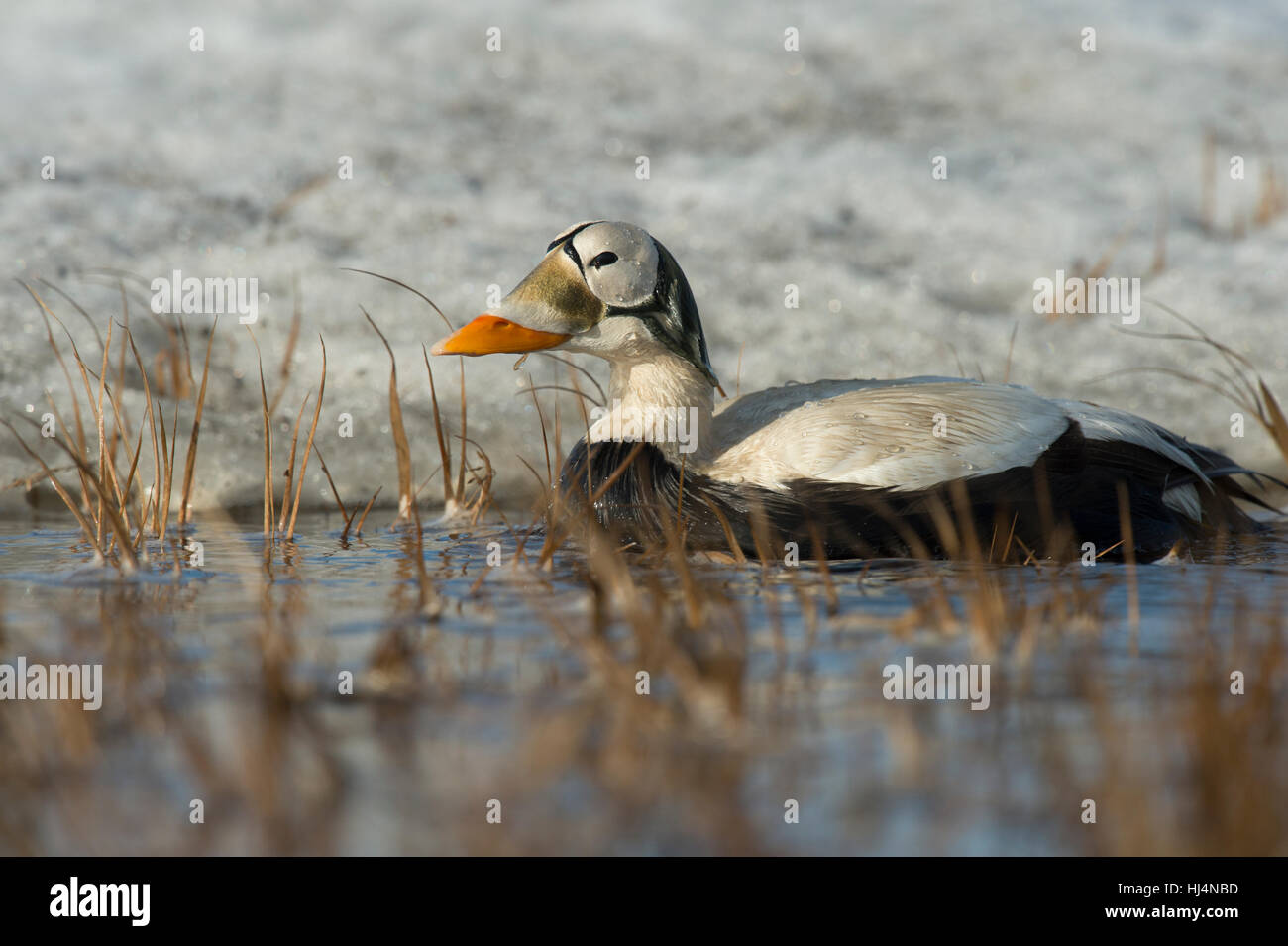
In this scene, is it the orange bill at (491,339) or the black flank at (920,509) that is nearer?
the black flank at (920,509)

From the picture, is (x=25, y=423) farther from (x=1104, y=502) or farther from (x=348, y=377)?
(x=1104, y=502)

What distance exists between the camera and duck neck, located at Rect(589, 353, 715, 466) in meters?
3.72

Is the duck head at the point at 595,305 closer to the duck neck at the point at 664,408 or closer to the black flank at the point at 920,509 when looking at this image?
the duck neck at the point at 664,408

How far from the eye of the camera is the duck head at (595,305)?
3.61 meters

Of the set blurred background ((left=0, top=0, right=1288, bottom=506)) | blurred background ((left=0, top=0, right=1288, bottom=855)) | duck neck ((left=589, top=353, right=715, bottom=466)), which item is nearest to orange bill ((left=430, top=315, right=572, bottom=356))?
duck neck ((left=589, top=353, right=715, bottom=466))

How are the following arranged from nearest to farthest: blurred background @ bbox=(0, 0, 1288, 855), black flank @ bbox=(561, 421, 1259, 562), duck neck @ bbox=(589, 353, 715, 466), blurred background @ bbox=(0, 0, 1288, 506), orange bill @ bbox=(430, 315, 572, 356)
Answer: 1. blurred background @ bbox=(0, 0, 1288, 855)
2. black flank @ bbox=(561, 421, 1259, 562)
3. orange bill @ bbox=(430, 315, 572, 356)
4. duck neck @ bbox=(589, 353, 715, 466)
5. blurred background @ bbox=(0, 0, 1288, 506)

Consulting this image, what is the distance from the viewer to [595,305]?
3.68 metres

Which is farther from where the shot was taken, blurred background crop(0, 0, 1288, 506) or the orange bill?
blurred background crop(0, 0, 1288, 506)

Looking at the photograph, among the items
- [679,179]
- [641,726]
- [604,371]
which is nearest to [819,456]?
[641,726]

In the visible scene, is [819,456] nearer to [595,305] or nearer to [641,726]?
[595,305]

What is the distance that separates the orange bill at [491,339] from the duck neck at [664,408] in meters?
0.32

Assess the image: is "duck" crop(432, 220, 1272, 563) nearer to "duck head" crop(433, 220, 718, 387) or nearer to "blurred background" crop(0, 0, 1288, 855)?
"duck head" crop(433, 220, 718, 387)

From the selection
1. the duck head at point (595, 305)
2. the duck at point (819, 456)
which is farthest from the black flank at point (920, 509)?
the duck head at point (595, 305)
